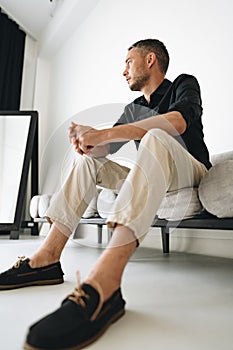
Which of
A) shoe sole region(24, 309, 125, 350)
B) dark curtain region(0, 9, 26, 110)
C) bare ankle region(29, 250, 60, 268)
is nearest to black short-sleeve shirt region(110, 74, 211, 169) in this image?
bare ankle region(29, 250, 60, 268)

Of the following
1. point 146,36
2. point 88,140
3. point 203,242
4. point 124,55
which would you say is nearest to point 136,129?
point 88,140

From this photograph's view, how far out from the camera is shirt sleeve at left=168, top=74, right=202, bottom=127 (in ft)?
3.57

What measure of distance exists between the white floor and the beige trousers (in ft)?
0.59

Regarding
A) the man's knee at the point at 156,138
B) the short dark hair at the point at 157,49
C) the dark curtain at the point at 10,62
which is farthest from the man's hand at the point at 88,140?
the dark curtain at the point at 10,62

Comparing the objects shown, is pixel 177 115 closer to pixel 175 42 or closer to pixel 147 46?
pixel 147 46

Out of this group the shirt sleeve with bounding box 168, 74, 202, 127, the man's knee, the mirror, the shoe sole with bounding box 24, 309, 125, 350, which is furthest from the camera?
the mirror

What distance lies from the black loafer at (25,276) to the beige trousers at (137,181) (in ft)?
0.44

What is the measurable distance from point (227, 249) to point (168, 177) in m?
1.30

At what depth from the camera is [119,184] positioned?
4.09 ft

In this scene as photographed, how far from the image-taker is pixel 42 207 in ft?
9.77

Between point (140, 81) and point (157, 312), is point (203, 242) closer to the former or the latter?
point (140, 81)

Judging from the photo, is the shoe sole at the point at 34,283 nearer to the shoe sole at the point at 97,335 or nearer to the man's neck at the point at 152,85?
the shoe sole at the point at 97,335

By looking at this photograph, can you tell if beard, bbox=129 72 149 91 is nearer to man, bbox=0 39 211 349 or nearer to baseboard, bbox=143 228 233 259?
man, bbox=0 39 211 349

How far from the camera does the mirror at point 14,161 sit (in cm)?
334
